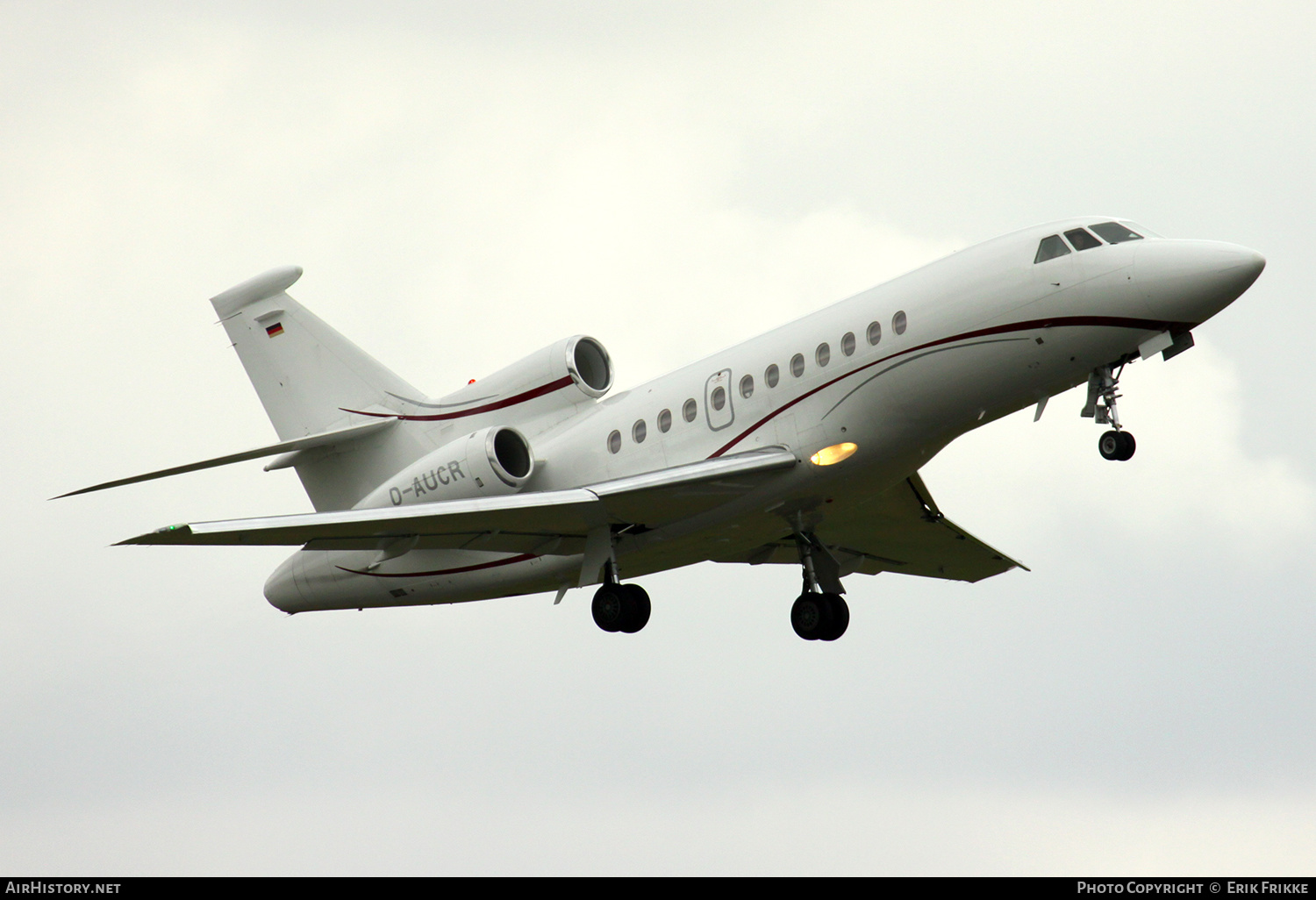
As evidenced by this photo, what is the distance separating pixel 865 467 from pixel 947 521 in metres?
4.64

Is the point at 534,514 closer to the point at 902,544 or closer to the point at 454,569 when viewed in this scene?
the point at 454,569

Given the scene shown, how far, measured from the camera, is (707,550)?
2278 cm

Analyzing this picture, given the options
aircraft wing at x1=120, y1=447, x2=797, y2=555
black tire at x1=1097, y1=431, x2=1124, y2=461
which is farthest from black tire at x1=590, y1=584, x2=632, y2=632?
black tire at x1=1097, y1=431, x2=1124, y2=461

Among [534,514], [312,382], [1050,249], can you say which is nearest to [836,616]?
[534,514]

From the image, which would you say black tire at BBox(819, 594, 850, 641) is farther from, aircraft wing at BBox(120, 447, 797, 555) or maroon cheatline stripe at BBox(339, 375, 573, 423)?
maroon cheatline stripe at BBox(339, 375, 573, 423)

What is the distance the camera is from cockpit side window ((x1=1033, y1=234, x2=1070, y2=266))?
62.3 ft

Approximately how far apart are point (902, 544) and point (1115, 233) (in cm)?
739

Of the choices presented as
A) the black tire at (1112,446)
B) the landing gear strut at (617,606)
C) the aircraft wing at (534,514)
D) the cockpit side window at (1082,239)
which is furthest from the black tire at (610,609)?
the cockpit side window at (1082,239)

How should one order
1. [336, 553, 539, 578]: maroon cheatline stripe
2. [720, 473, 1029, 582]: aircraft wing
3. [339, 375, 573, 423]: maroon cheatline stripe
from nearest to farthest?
1. [336, 553, 539, 578]: maroon cheatline stripe
2. [339, 375, 573, 423]: maroon cheatline stripe
3. [720, 473, 1029, 582]: aircraft wing

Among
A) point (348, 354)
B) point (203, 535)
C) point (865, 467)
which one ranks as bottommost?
point (203, 535)

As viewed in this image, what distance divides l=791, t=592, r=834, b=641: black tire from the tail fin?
6386 mm

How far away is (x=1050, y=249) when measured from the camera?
62.5ft

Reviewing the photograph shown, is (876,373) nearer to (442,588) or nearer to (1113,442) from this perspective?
(1113,442)
